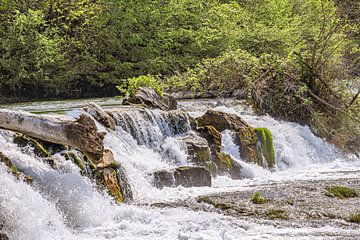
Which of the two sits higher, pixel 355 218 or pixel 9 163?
pixel 9 163

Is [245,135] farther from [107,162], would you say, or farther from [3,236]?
[3,236]

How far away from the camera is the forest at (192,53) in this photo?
595 inches

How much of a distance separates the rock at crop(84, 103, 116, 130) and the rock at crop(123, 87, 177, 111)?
2.26 metres

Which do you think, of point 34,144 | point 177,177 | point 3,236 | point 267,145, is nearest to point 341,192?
point 177,177

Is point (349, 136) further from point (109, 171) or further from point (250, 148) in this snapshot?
point (109, 171)

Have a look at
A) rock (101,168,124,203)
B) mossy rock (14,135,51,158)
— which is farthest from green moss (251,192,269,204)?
mossy rock (14,135,51,158)

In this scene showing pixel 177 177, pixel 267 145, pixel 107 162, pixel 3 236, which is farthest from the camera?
pixel 267 145

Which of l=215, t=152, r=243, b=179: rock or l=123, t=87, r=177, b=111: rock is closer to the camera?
l=215, t=152, r=243, b=179: rock

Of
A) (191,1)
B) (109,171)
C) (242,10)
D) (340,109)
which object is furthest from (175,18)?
(109,171)

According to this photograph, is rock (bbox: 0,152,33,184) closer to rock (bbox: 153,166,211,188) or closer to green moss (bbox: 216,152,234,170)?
rock (bbox: 153,166,211,188)

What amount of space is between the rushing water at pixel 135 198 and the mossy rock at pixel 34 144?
10 centimetres

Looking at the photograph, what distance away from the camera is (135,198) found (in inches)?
341

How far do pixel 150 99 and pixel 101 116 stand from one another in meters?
2.83

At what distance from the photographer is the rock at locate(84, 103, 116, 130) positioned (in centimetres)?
1091
